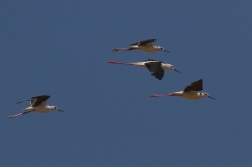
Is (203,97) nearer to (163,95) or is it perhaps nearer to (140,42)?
(163,95)

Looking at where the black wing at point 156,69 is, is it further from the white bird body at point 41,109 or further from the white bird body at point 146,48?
the white bird body at point 41,109

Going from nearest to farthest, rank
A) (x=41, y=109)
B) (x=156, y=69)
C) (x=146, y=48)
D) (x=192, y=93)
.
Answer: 1. (x=192, y=93)
2. (x=156, y=69)
3. (x=41, y=109)
4. (x=146, y=48)

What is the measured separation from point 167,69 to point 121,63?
1.84m

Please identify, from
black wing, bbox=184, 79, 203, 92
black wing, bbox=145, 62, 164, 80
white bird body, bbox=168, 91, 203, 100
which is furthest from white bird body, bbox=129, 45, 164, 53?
black wing, bbox=184, 79, 203, 92

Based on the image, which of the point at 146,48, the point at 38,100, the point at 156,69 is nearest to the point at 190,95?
the point at 156,69

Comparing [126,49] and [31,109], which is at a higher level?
[126,49]

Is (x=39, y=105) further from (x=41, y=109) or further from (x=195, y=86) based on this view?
(x=195, y=86)

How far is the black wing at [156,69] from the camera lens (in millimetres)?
29844

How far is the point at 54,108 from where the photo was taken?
3188 cm

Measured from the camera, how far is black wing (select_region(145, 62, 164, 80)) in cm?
2984

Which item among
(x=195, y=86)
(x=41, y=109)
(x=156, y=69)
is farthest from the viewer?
(x=41, y=109)

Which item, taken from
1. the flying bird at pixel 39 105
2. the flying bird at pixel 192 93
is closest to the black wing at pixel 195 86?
the flying bird at pixel 192 93

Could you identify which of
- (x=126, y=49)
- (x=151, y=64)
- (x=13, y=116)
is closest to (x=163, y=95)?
(x=151, y=64)

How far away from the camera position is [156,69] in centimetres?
3073
